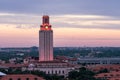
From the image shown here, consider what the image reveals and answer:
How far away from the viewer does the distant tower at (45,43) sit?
436 feet

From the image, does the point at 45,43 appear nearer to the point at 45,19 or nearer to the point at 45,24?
the point at 45,24

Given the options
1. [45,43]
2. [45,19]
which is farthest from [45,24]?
[45,43]

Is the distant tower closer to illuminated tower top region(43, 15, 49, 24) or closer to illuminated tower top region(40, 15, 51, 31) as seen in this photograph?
illuminated tower top region(40, 15, 51, 31)

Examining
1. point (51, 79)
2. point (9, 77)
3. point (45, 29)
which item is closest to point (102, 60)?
point (45, 29)

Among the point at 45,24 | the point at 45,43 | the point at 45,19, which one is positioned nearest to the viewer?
the point at 45,43

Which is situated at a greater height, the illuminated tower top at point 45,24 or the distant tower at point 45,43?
the illuminated tower top at point 45,24

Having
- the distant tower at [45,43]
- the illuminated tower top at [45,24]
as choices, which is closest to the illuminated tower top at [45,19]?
the illuminated tower top at [45,24]

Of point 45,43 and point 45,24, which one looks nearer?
point 45,43

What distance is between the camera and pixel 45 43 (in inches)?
5295

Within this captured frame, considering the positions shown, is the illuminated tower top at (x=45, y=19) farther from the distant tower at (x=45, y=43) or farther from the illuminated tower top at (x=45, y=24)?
the distant tower at (x=45, y=43)

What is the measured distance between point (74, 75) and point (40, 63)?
112 feet

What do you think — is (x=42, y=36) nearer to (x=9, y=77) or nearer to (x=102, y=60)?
(x=102, y=60)

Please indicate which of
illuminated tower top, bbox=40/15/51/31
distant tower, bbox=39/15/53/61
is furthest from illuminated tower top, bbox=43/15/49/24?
distant tower, bbox=39/15/53/61

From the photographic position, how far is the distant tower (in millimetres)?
132875
